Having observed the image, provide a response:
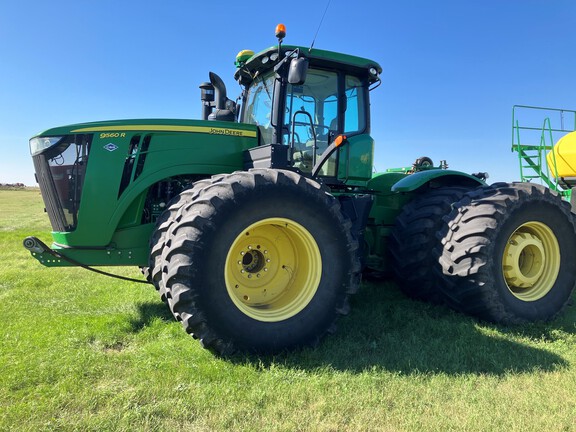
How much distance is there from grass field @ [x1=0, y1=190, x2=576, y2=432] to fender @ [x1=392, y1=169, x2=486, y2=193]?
1.44 meters

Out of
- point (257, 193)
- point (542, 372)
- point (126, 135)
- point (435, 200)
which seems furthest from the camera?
point (435, 200)

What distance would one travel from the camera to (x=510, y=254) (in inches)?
185

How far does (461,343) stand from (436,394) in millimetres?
1024

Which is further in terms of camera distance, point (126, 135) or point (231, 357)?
point (126, 135)

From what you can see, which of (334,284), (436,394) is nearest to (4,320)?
(334,284)

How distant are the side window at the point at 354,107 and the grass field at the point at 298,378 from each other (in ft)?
7.23

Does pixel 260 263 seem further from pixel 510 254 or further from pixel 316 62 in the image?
pixel 510 254

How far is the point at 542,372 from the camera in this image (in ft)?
10.9

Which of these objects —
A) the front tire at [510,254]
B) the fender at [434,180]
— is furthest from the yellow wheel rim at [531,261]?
the fender at [434,180]

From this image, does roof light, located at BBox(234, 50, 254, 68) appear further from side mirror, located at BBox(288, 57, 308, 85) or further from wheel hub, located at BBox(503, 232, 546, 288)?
wheel hub, located at BBox(503, 232, 546, 288)

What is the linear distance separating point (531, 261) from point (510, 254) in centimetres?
50

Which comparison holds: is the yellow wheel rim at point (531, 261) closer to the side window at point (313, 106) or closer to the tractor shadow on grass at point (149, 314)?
the side window at point (313, 106)

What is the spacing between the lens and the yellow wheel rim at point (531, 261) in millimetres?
4719

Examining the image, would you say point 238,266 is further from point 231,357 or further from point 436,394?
point 436,394
